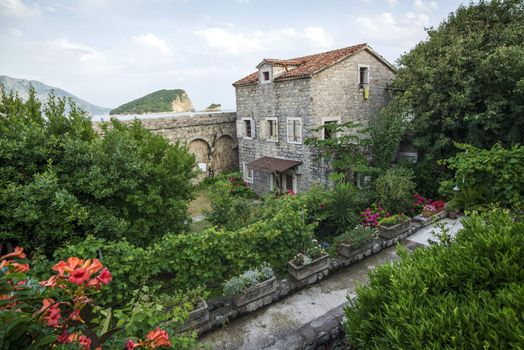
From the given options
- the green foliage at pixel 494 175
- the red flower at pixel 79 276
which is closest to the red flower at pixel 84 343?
the red flower at pixel 79 276

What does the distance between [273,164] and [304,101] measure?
3.58 meters

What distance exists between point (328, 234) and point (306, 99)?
6.52m

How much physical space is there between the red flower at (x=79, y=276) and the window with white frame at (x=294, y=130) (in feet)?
40.8

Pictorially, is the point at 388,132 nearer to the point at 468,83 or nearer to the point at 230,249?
the point at 468,83

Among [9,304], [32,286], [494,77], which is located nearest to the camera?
[9,304]

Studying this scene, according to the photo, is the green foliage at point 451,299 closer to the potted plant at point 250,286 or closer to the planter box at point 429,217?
the potted plant at point 250,286

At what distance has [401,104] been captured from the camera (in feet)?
40.2

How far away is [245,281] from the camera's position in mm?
5027

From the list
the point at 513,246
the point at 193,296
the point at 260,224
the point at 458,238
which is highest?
the point at 513,246

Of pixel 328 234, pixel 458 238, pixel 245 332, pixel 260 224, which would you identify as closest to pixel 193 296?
pixel 245 332

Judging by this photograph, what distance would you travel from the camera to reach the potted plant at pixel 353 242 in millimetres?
6305

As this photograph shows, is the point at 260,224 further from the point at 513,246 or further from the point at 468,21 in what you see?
the point at 468,21

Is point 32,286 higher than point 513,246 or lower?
higher

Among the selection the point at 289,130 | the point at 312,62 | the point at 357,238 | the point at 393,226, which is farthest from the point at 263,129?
the point at 357,238
